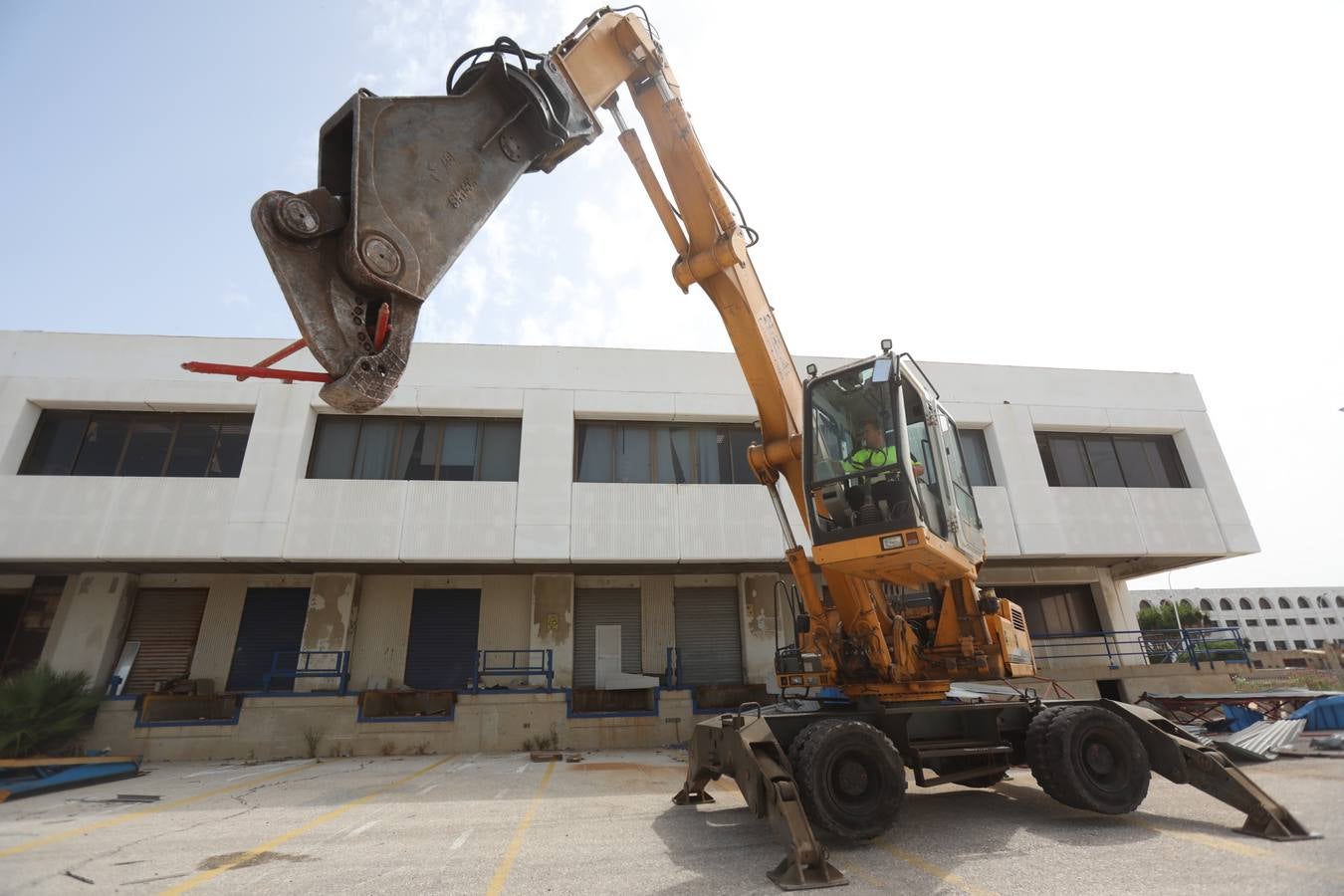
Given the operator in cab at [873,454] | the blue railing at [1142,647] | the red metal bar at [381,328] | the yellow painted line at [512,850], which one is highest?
the operator in cab at [873,454]

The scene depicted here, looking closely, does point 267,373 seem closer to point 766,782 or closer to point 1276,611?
point 766,782

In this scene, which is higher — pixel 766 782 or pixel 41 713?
pixel 41 713

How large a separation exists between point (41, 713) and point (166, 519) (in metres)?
Answer: 4.44

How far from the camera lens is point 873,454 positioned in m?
6.14

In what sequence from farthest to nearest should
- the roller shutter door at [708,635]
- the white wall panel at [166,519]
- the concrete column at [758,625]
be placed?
1. the roller shutter door at [708,635]
2. the concrete column at [758,625]
3. the white wall panel at [166,519]

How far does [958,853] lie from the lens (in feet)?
16.4

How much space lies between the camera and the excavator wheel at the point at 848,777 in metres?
5.16

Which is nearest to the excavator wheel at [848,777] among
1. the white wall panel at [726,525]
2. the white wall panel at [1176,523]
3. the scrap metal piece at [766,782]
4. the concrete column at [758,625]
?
the scrap metal piece at [766,782]

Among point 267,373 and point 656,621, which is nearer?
point 267,373

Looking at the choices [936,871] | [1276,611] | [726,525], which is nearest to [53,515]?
[726,525]

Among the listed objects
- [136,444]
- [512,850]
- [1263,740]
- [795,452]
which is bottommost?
[512,850]

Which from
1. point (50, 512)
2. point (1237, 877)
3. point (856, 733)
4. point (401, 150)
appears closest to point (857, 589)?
point (856, 733)

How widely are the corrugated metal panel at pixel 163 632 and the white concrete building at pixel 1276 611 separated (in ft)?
359

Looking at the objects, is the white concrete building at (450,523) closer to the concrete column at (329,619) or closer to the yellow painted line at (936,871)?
the concrete column at (329,619)
